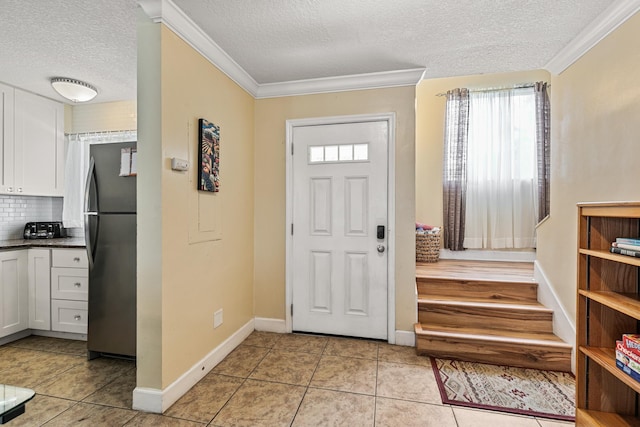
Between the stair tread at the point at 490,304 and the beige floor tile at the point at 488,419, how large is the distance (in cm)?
97

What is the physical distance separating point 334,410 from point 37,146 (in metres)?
3.88

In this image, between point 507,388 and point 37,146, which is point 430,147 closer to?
point 507,388

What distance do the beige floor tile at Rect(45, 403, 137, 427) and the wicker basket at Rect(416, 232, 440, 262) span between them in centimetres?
324

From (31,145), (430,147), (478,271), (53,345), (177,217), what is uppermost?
(430,147)

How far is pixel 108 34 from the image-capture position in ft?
6.88

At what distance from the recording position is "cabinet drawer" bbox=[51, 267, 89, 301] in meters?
2.77

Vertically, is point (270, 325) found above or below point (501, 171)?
below

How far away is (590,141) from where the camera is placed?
2.14 metres

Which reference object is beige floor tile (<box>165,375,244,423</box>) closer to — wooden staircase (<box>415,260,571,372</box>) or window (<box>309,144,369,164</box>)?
wooden staircase (<box>415,260,571,372</box>)

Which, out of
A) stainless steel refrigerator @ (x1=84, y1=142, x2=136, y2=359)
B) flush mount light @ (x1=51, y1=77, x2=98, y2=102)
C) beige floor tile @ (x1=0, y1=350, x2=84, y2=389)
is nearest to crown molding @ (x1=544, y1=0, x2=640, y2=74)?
stainless steel refrigerator @ (x1=84, y1=142, x2=136, y2=359)

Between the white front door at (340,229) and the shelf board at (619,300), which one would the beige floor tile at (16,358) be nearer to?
the white front door at (340,229)

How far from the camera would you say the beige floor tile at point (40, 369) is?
2149 millimetres

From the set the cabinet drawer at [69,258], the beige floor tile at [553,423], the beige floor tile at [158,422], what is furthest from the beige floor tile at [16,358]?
the beige floor tile at [553,423]

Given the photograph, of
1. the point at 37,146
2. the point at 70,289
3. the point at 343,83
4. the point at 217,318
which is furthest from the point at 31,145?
the point at 343,83
